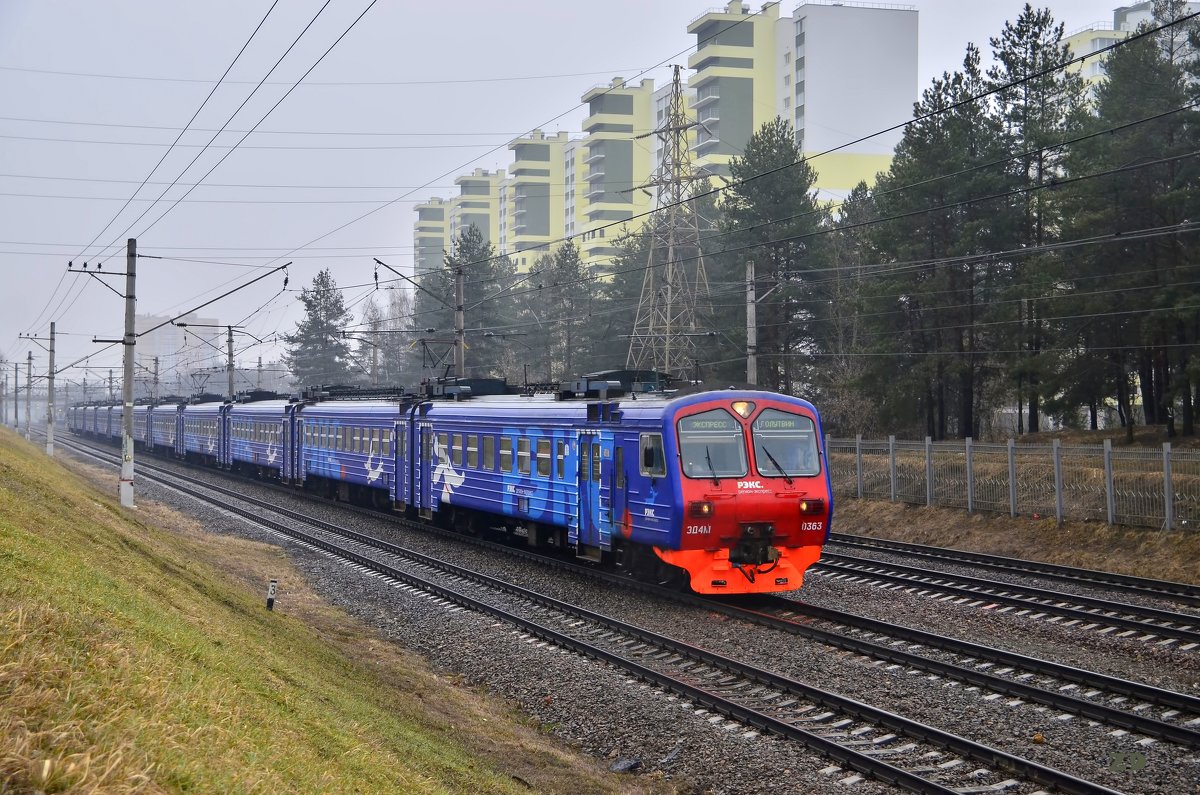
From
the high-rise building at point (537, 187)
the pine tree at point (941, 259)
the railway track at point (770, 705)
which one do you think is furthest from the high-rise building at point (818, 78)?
the railway track at point (770, 705)

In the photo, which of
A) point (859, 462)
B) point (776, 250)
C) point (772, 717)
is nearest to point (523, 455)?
point (772, 717)

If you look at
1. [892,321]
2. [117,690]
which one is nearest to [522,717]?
[117,690]

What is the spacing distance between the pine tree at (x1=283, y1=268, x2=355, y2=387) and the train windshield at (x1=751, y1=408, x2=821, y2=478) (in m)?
68.3

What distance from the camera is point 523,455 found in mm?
20438

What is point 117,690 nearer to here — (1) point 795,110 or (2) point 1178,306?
(2) point 1178,306

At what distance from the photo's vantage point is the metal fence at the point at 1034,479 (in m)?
21.0

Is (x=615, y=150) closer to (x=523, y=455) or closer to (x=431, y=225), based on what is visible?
(x=431, y=225)

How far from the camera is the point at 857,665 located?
39.8 feet

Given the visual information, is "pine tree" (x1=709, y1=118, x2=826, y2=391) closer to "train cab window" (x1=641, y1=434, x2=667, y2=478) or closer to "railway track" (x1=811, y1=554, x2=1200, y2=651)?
"railway track" (x1=811, y1=554, x2=1200, y2=651)

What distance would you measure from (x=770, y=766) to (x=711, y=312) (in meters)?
36.7

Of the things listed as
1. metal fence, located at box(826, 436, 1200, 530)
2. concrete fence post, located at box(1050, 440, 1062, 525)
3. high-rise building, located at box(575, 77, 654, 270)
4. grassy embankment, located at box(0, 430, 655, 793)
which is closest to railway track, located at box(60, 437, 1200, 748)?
grassy embankment, located at box(0, 430, 655, 793)

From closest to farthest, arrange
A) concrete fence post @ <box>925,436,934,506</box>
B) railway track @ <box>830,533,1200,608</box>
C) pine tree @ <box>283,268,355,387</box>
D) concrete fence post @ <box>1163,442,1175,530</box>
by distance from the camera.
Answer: railway track @ <box>830,533,1200,608</box>
concrete fence post @ <box>1163,442,1175,530</box>
concrete fence post @ <box>925,436,934,506</box>
pine tree @ <box>283,268,355,387</box>

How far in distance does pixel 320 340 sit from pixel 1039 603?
72160 mm

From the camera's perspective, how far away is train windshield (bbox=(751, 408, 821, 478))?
15977 mm
